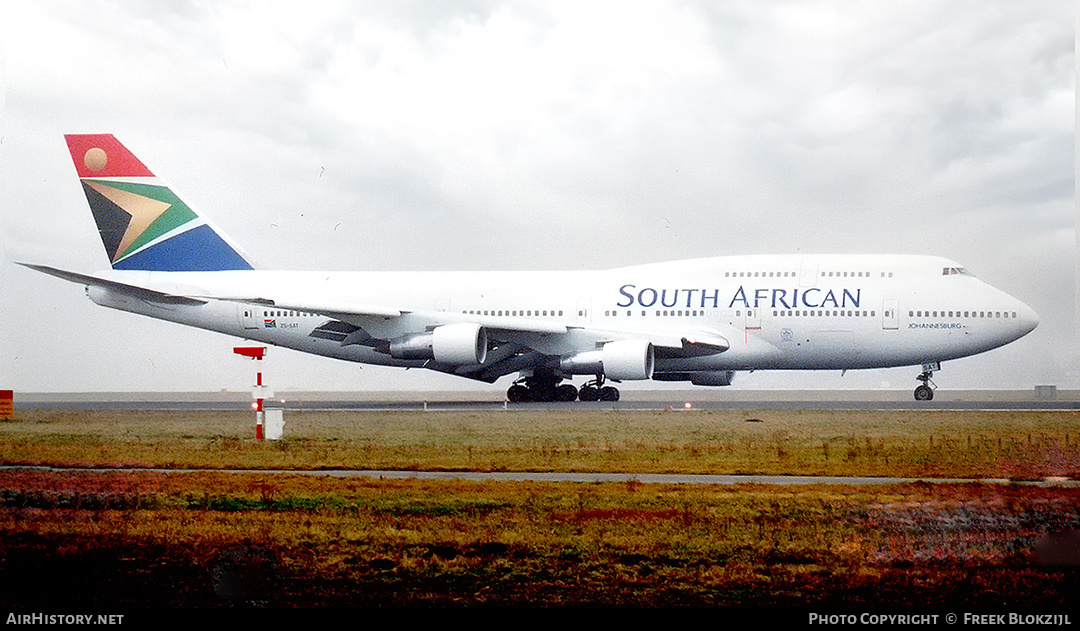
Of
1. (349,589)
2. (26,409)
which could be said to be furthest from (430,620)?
(26,409)

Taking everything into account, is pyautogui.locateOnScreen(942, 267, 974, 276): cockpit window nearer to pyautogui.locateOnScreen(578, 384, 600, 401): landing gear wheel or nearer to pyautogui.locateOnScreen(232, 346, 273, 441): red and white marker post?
pyautogui.locateOnScreen(578, 384, 600, 401): landing gear wheel

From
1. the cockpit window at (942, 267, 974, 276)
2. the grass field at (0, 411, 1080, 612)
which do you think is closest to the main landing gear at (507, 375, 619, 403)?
the cockpit window at (942, 267, 974, 276)

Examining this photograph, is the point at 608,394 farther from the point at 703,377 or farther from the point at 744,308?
the point at 744,308

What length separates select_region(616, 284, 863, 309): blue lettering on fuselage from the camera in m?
36.5

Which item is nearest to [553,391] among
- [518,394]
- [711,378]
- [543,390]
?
[543,390]

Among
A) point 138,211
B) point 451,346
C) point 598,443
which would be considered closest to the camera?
point 598,443

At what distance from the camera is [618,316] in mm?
38406

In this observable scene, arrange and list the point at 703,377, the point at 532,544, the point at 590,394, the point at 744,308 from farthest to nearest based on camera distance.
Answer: the point at 703,377
the point at 590,394
the point at 744,308
the point at 532,544

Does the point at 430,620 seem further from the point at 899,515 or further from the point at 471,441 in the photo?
the point at 471,441

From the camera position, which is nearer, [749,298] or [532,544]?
[532,544]

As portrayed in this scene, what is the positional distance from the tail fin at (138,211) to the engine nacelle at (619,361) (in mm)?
16895

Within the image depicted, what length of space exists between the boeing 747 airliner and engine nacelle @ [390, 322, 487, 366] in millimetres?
46

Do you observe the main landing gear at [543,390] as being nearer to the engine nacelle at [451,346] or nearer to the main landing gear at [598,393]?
the main landing gear at [598,393]

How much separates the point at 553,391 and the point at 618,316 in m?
3.58
